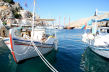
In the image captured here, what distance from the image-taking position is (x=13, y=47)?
8.23 meters

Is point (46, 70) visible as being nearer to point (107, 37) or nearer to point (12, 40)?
point (12, 40)

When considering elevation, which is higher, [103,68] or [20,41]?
[20,41]

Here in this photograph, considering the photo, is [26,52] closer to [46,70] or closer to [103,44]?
[46,70]

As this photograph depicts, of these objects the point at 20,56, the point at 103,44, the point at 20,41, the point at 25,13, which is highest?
the point at 25,13

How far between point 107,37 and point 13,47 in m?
10.1

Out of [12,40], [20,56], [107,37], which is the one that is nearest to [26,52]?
[20,56]

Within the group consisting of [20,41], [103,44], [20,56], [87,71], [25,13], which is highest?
[25,13]

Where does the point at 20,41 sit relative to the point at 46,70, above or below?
above

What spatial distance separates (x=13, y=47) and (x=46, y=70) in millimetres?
3506

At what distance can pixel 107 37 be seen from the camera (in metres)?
10.8

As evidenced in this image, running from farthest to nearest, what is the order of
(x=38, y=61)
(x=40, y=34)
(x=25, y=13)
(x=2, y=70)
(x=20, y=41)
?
(x=25, y=13) < (x=40, y=34) < (x=38, y=61) < (x=20, y=41) < (x=2, y=70)

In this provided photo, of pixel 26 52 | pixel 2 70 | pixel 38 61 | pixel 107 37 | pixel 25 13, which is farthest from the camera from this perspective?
pixel 25 13

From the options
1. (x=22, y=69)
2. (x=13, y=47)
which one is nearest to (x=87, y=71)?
(x=22, y=69)

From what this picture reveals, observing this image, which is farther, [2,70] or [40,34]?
[40,34]
